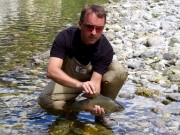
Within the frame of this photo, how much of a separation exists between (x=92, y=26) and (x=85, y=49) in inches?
19.7

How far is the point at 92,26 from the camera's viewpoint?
4.75 metres

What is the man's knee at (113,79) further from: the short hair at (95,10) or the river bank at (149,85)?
the short hair at (95,10)

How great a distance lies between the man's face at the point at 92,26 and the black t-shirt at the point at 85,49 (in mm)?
260

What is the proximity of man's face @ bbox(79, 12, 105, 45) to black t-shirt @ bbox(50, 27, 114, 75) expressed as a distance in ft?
0.85

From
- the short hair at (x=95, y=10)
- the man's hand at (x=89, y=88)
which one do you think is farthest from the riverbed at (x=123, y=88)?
the short hair at (x=95, y=10)

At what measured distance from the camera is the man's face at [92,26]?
474 centimetres

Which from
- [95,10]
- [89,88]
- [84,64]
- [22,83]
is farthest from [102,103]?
[22,83]

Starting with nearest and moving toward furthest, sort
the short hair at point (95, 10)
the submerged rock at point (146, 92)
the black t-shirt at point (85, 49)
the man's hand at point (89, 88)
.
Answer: the man's hand at point (89, 88)
the short hair at point (95, 10)
the black t-shirt at point (85, 49)
the submerged rock at point (146, 92)

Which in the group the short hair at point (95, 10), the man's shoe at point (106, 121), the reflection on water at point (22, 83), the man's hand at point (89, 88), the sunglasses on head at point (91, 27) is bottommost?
the reflection on water at point (22, 83)

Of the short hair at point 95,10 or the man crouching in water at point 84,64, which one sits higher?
the short hair at point 95,10

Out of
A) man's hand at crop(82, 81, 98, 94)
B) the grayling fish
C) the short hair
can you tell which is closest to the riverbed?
the grayling fish

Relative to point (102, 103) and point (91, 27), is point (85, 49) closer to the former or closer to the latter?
point (91, 27)

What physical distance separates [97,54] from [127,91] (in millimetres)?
1832

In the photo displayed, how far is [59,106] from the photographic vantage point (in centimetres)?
533
